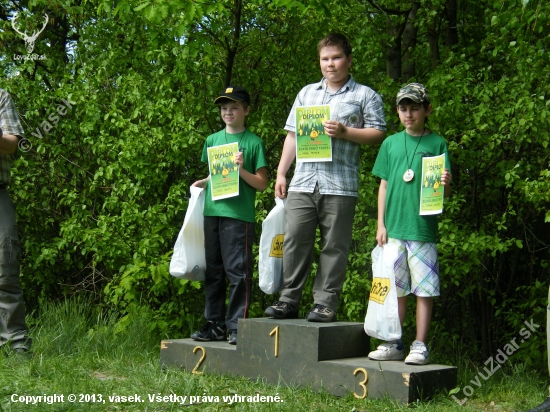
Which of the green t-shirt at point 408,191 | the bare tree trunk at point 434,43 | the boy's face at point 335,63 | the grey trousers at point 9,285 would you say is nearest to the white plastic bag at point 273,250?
the green t-shirt at point 408,191

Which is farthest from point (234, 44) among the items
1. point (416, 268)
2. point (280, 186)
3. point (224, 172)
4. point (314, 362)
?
point (314, 362)

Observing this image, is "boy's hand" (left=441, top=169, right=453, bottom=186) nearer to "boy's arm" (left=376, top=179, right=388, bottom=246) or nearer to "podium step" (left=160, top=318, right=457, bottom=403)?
"boy's arm" (left=376, top=179, right=388, bottom=246)

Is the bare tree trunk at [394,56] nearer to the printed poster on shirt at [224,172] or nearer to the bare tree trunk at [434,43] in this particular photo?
the bare tree trunk at [434,43]

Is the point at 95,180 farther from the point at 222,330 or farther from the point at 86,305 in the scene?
the point at 222,330

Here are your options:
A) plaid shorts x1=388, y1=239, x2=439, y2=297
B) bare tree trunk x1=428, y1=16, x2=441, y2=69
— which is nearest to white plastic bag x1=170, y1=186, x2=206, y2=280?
plaid shorts x1=388, y1=239, x2=439, y2=297

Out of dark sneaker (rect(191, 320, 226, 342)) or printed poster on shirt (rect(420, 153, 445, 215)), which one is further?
dark sneaker (rect(191, 320, 226, 342))

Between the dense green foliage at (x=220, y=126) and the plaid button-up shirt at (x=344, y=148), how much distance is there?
4.31 feet

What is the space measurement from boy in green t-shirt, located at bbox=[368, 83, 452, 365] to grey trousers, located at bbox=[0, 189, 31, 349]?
7.92 feet

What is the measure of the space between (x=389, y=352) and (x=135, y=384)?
1.51m

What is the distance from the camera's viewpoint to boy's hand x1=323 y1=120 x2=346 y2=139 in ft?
14.2

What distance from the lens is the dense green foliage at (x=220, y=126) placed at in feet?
19.9

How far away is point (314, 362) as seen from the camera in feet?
13.9

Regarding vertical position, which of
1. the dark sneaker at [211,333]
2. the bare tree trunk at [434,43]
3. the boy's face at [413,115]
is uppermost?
the bare tree trunk at [434,43]

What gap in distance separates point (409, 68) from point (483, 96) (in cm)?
156
